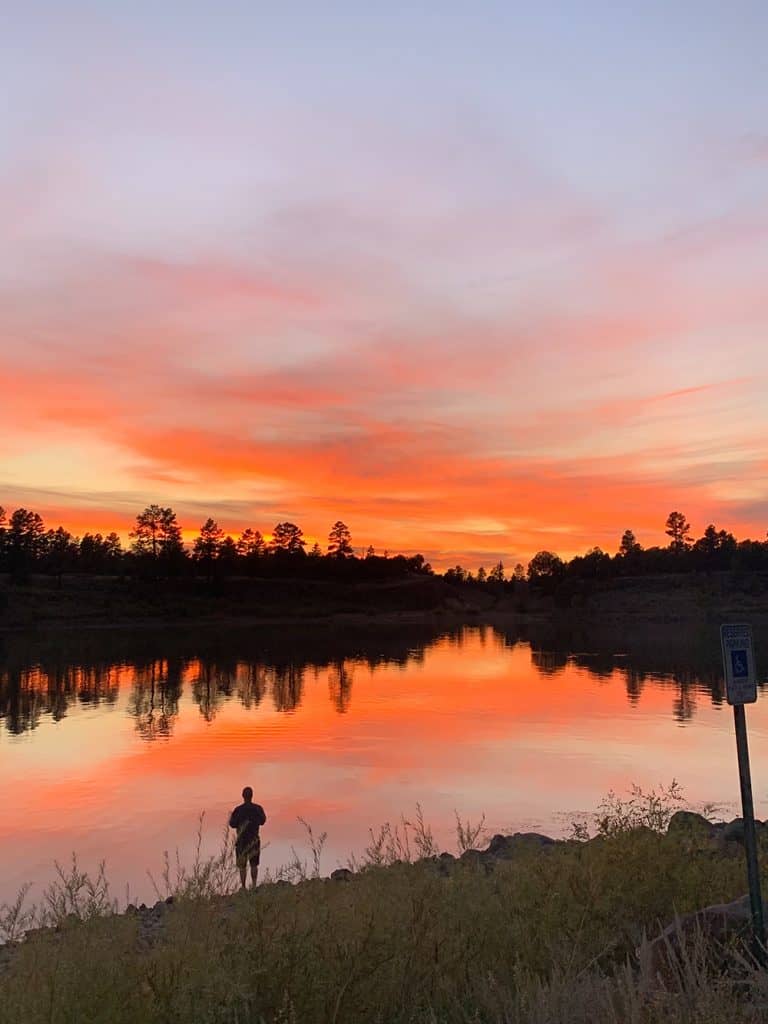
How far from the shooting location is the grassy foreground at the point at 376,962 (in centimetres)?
523

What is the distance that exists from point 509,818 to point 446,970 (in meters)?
14.4

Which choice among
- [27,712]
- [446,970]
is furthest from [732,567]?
[446,970]

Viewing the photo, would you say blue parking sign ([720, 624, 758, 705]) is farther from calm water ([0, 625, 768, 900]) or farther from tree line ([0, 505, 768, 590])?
tree line ([0, 505, 768, 590])

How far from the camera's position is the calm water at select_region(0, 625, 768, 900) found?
19.7 metres

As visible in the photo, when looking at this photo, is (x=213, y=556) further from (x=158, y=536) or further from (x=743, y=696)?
(x=743, y=696)

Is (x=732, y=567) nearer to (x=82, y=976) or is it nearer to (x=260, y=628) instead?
(x=260, y=628)

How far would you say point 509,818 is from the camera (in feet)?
66.5

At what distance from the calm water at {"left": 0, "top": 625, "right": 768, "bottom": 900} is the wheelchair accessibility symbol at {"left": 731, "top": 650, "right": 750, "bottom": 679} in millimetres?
11278

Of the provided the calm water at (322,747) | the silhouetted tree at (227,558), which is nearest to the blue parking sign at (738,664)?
the calm water at (322,747)

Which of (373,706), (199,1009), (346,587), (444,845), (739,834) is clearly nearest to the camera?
(199,1009)

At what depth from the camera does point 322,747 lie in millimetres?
30703

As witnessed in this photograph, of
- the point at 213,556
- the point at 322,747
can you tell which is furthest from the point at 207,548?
the point at 322,747

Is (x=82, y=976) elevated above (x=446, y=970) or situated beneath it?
elevated above

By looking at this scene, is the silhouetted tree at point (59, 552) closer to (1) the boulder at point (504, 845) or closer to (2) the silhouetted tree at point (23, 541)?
(2) the silhouetted tree at point (23, 541)
